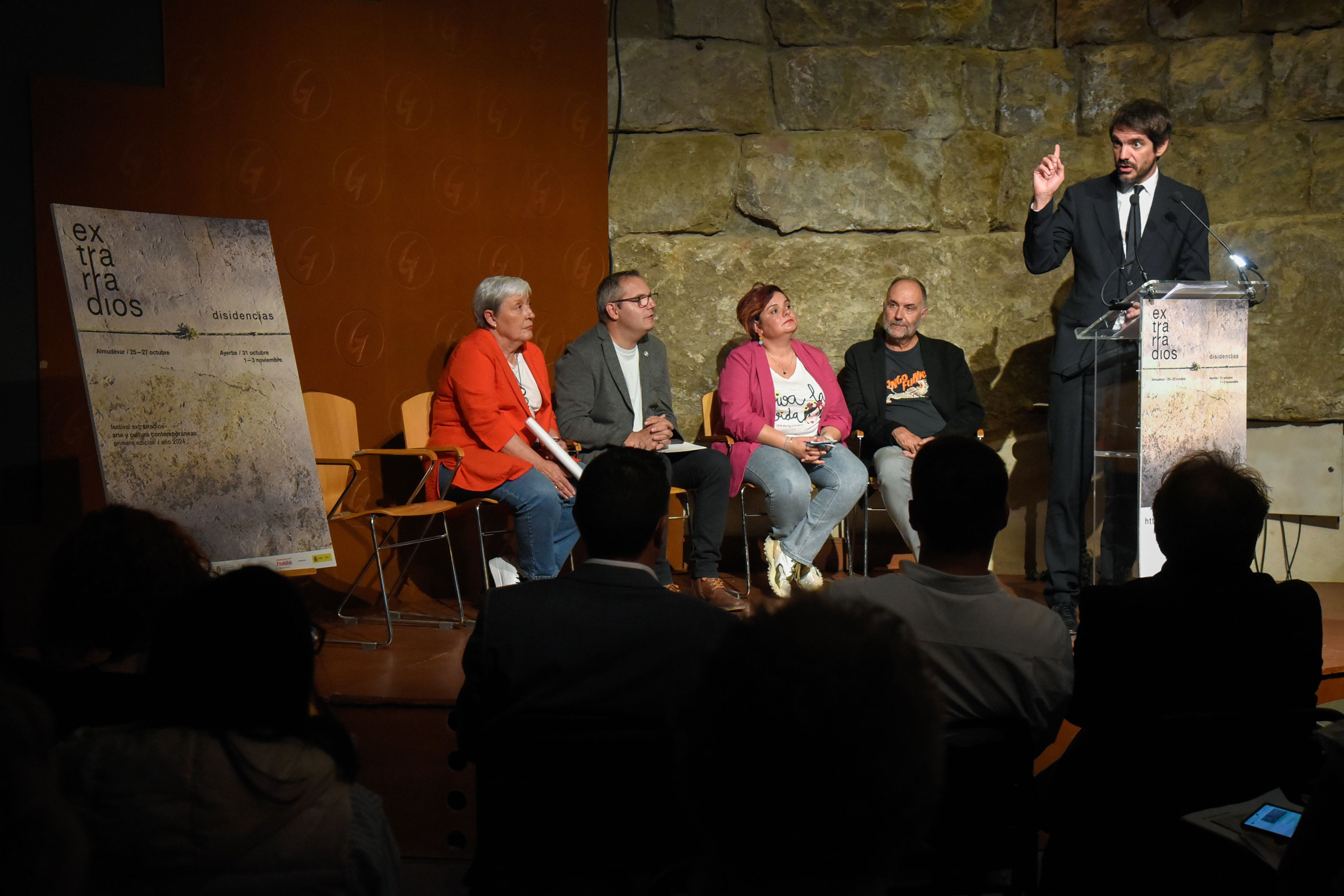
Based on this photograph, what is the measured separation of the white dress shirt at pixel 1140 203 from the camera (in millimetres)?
3643

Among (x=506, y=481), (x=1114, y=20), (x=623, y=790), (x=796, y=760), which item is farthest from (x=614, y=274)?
(x=796, y=760)

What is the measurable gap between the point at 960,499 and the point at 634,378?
2.64m

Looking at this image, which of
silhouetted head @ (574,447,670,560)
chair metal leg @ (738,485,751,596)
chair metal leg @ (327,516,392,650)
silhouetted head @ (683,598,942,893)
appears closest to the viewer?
silhouetted head @ (683,598,942,893)

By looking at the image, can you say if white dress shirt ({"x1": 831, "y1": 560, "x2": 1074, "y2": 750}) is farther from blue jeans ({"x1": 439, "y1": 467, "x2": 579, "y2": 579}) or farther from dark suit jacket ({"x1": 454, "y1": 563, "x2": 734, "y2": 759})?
blue jeans ({"x1": 439, "y1": 467, "x2": 579, "y2": 579})

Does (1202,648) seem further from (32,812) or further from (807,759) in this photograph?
(32,812)

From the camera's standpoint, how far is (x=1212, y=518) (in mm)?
1661

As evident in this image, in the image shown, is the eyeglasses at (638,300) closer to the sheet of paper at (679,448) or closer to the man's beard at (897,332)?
the sheet of paper at (679,448)

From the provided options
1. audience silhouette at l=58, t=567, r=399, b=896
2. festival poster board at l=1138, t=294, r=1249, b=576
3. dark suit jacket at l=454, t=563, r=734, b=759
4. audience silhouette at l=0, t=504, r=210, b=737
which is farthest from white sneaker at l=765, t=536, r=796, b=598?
audience silhouette at l=58, t=567, r=399, b=896

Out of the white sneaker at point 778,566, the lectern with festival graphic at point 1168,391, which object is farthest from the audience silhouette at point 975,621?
the white sneaker at point 778,566

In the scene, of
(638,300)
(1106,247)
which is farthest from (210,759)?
(1106,247)

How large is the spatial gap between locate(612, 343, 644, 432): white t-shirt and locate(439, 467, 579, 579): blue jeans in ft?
2.00

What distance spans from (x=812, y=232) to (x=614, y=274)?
110cm

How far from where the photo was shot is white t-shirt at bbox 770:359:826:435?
14.1 feet

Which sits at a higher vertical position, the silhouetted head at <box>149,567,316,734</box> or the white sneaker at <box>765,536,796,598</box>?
the silhouetted head at <box>149,567,316,734</box>
